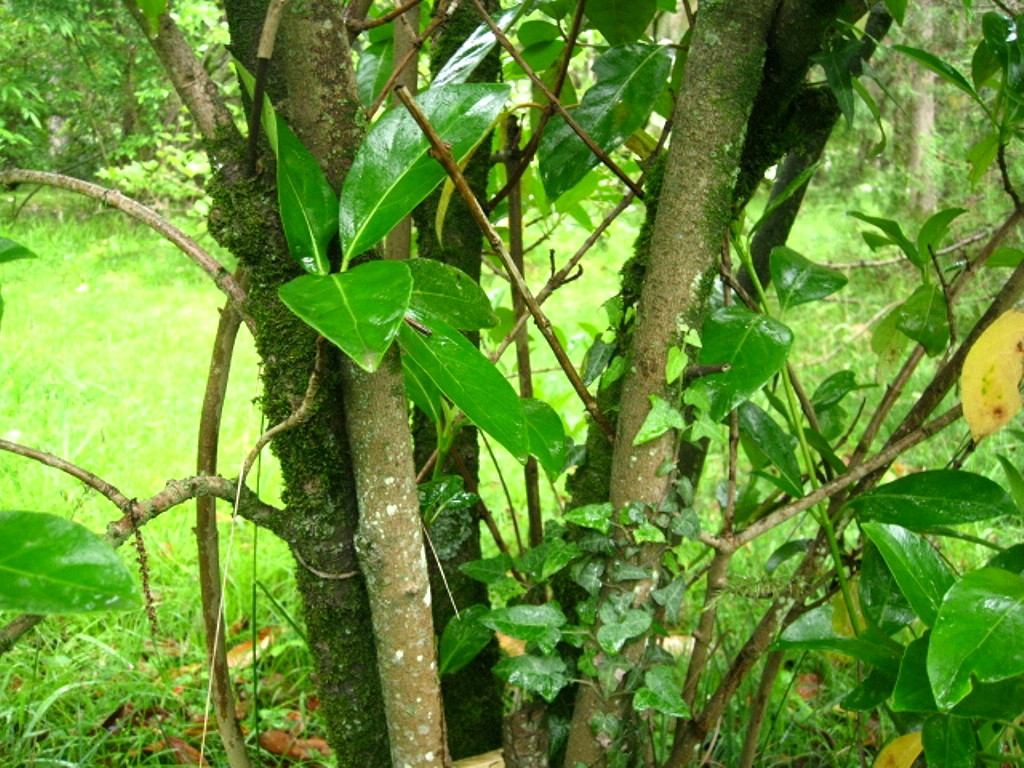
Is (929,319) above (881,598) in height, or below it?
above

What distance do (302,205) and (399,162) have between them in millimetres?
76

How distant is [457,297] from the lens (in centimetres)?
71

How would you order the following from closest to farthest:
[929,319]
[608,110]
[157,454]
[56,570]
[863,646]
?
[56,570], [863,646], [608,110], [929,319], [157,454]

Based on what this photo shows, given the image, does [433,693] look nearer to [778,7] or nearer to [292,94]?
[292,94]

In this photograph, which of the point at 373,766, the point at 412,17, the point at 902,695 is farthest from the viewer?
the point at 412,17

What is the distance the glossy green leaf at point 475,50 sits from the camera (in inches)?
31.7

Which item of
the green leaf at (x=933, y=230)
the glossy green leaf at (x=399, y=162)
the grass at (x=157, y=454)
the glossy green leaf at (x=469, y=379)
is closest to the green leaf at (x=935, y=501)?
the grass at (x=157, y=454)

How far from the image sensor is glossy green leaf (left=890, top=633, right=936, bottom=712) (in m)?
0.66

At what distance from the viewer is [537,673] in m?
0.82

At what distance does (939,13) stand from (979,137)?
0.33m

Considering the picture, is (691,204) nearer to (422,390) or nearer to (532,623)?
(422,390)

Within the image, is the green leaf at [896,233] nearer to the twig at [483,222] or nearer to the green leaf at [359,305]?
the twig at [483,222]

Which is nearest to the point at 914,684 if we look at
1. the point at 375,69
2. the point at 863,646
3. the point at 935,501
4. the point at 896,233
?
the point at 863,646

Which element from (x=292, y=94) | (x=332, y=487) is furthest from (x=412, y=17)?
(x=332, y=487)
